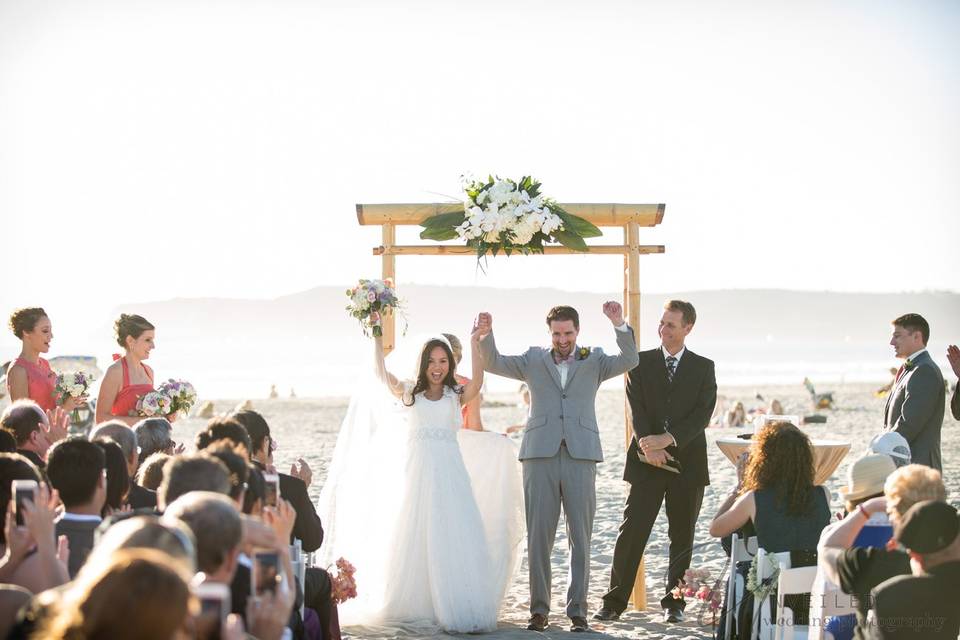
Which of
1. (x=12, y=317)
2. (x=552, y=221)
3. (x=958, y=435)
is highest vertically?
(x=552, y=221)

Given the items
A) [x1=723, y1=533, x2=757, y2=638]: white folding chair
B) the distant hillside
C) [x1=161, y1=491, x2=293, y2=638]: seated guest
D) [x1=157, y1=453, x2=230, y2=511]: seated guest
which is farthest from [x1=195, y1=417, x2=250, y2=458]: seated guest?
the distant hillside

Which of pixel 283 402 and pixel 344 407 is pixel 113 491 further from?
pixel 283 402

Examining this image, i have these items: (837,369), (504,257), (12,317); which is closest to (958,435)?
(504,257)

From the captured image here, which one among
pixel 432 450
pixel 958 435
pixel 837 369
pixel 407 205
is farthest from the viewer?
pixel 837 369

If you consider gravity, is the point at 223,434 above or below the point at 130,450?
above

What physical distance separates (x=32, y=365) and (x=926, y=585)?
585 cm

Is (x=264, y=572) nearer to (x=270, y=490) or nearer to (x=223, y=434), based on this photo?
(x=270, y=490)

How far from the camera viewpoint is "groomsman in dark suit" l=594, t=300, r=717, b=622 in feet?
24.1

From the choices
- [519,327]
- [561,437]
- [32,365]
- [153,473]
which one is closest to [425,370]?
[561,437]

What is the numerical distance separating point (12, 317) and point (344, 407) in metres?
23.3

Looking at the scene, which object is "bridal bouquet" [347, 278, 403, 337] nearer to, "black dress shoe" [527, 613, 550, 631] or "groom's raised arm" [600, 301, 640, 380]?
"groom's raised arm" [600, 301, 640, 380]

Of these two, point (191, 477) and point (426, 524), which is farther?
point (426, 524)

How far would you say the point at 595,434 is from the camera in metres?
7.14

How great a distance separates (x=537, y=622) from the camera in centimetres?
679
